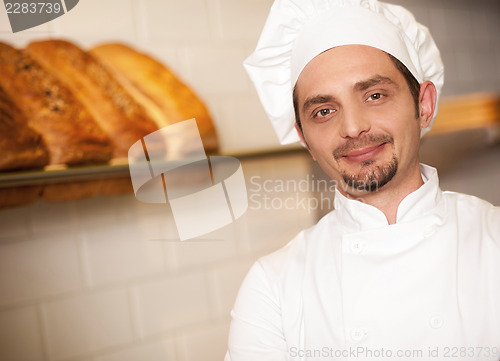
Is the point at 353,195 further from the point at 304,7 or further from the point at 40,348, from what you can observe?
the point at 40,348

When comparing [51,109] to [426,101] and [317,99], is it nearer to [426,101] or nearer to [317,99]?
[317,99]

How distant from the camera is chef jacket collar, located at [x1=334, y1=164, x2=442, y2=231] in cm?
48

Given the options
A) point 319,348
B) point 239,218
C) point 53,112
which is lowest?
point 319,348

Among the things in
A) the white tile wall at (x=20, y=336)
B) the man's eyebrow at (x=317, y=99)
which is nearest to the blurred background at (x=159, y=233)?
the white tile wall at (x=20, y=336)

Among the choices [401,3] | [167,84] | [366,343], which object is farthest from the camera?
[401,3]

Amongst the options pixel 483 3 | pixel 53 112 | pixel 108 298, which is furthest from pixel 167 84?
pixel 483 3

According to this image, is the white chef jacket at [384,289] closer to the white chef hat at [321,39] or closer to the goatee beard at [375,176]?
the goatee beard at [375,176]

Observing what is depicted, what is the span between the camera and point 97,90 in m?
0.51

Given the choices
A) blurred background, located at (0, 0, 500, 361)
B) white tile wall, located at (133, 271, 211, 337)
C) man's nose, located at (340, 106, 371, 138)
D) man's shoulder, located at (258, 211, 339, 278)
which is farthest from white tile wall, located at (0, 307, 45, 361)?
man's nose, located at (340, 106, 371, 138)

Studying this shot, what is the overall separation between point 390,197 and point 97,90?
34cm

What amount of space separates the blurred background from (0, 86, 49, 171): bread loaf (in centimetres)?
5

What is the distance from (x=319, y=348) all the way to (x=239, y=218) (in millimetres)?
180

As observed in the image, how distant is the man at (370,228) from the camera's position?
434 millimetres

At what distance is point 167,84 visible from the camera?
1.86 ft
